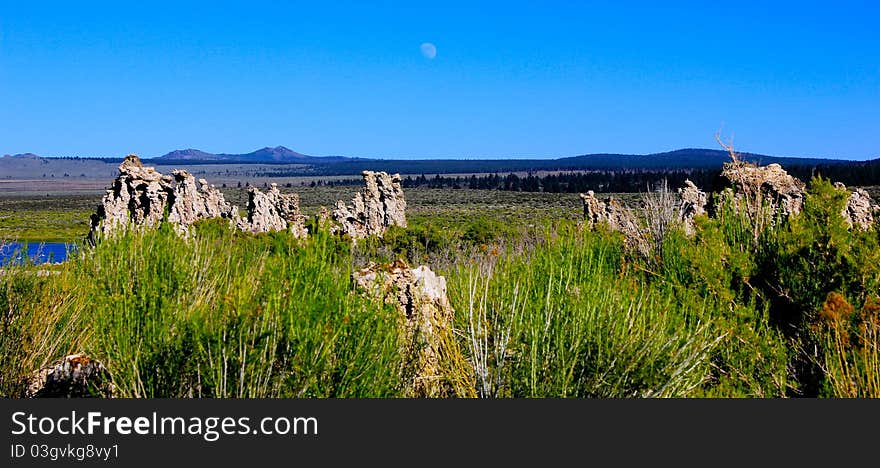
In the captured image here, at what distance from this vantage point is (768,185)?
14.4 metres

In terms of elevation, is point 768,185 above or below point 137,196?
above

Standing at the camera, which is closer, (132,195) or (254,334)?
(254,334)

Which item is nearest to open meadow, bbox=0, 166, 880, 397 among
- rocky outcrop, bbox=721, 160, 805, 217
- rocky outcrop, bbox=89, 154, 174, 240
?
rocky outcrop, bbox=721, 160, 805, 217

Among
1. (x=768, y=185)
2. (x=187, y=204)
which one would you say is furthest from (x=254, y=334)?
(x=187, y=204)

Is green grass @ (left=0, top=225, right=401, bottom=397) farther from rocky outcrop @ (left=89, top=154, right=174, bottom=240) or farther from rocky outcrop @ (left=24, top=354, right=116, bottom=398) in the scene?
rocky outcrop @ (left=89, top=154, right=174, bottom=240)

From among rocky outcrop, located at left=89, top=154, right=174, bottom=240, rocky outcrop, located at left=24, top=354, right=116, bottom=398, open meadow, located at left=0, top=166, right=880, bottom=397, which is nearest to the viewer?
open meadow, located at left=0, top=166, right=880, bottom=397

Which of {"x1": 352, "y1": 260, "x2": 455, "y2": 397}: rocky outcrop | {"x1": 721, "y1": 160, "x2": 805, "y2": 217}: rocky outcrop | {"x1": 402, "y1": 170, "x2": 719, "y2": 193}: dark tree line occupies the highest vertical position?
{"x1": 721, "y1": 160, "x2": 805, "y2": 217}: rocky outcrop

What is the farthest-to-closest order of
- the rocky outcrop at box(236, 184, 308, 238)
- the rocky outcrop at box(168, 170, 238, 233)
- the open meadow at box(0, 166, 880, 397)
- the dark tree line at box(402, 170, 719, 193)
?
the dark tree line at box(402, 170, 719, 193) → the rocky outcrop at box(236, 184, 308, 238) → the rocky outcrop at box(168, 170, 238, 233) → the open meadow at box(0, 166, 880, 397)

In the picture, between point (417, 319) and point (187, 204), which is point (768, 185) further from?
point (187, 204)

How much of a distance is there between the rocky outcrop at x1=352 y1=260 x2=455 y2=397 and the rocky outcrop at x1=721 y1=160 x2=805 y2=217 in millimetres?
6087

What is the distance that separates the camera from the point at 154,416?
5660 mm

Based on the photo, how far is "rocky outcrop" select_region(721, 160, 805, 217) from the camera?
12870 millimetres

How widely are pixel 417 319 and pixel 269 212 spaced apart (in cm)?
1863

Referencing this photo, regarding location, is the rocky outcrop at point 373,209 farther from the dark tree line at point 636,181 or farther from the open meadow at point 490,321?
the dark tree line at point 636,181
